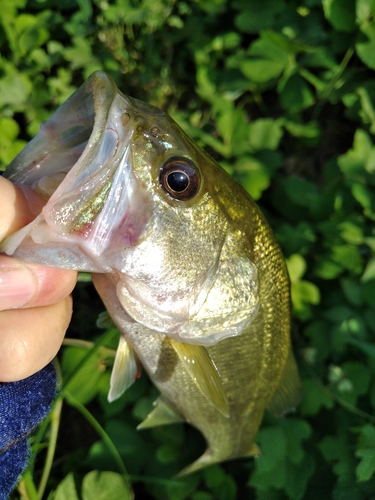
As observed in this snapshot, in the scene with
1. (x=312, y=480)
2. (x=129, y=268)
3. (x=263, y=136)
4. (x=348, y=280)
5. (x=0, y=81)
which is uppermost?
(x=0, y=81)

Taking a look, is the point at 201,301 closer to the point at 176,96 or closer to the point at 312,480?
the point at 312,480

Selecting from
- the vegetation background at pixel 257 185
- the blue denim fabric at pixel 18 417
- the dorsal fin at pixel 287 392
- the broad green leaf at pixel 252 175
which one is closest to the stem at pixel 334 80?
the vegetation background at pixel 257 185

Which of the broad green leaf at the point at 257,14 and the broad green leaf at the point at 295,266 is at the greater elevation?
the broad green leaf at the point at 257,14

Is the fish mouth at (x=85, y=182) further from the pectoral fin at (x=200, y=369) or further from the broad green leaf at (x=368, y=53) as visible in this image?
the broad green leaf at (x=368, y=53)

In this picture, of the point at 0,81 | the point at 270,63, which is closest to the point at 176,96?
the point at 270,63

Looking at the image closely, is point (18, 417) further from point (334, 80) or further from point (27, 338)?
point (334, 80)

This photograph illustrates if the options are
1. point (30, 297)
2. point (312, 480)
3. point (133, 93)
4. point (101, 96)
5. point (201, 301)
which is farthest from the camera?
point (133, 93)

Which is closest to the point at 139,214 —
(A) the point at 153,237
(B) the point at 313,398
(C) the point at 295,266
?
(A) the point at 153,237
